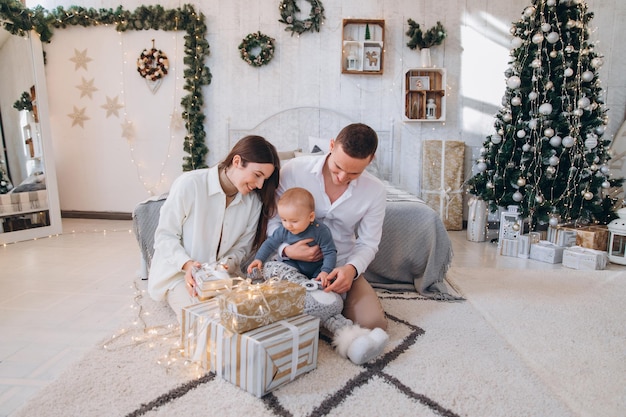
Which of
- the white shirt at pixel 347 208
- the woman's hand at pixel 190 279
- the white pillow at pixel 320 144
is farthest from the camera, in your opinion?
the white pillow at pixel 320 144

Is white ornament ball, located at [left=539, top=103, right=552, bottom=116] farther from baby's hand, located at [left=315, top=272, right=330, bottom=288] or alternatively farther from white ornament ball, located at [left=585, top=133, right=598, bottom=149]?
baby's hand, located at [left=315, top=272, right=330, bottom=288]

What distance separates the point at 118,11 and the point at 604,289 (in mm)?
5026

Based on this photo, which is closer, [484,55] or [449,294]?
[449,294]

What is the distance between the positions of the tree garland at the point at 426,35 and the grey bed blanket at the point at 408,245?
249cm

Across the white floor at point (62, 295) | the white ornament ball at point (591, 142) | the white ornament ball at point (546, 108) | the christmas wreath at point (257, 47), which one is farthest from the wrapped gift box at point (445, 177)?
the christmas wreath at point (257, 47)

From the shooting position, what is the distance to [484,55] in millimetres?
4348

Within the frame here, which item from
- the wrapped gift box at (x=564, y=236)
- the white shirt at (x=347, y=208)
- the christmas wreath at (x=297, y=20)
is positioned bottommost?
the wrapped gift box at (x=564, y=236)

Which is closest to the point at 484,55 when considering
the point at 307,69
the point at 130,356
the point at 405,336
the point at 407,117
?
the point at 407,117

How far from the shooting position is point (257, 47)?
171 inches

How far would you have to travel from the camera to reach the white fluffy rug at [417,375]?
4.20ft

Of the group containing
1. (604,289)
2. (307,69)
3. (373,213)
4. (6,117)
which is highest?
(307,69)

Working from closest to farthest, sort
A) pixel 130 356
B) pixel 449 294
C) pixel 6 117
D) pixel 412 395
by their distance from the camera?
pixel 412 395 < pixel 130 356 < pixel 449 294 < pixel 6 117

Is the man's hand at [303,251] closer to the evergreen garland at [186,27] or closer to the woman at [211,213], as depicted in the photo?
the woman at [211,213]

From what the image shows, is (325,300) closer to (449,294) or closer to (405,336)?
(405,336)
